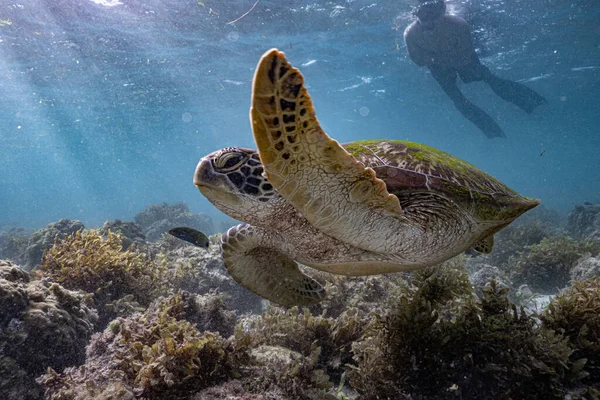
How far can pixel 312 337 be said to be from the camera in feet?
11.0

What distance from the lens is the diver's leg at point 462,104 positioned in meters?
18.9

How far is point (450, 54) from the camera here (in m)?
16.8

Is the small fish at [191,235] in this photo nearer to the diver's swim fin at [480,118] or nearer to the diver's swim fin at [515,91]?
the diver's swim fin at [480,118]

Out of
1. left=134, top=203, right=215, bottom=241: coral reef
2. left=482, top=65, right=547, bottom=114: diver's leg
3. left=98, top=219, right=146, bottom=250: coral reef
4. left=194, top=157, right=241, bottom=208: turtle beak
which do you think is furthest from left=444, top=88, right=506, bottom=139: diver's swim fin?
left=194, top=157, right=241, bottom=208: turtle beak

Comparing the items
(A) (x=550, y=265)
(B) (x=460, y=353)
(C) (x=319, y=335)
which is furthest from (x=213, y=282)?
(A) (x=550, y=265)

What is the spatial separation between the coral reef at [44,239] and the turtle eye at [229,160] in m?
8.95

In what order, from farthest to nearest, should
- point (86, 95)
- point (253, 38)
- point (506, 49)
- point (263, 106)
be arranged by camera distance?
1. point (86, 95)
2. point (506, 49)
3. point (253, 38)
4. point (263, 106)

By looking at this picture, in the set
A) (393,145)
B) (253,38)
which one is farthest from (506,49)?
(393,145)

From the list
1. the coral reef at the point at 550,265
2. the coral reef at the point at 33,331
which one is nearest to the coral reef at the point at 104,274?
the coral reef at the point at 33,331

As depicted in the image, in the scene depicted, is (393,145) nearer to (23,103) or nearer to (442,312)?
(442,312)

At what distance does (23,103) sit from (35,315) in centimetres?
3214

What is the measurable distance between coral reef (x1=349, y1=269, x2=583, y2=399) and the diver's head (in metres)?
15.6

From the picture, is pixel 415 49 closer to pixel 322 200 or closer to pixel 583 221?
pixel 583 221

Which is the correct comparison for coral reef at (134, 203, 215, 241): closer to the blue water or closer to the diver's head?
the blue water
